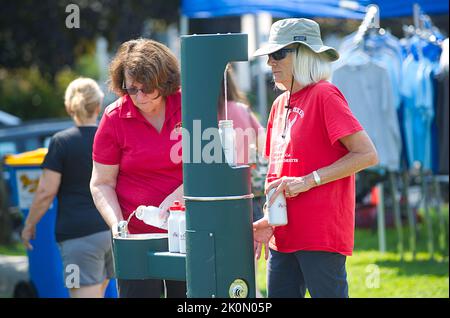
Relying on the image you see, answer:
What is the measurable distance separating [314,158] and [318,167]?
4 cm

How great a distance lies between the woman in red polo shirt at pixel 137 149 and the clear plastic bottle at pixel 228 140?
0.73 metres

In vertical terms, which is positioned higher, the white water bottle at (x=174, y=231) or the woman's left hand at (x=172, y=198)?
the woman's left hand at (x=172, y=198)

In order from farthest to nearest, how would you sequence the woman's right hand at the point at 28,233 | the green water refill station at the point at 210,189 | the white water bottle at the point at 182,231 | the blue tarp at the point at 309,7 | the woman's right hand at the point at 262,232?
the blue tarp at the point at 309,7, the woman's right hand at the point at 28,233, the woman's right hand at the point at 262,232, the white water bottle at the point at 182,231, the green water refill station at the point at 210,189

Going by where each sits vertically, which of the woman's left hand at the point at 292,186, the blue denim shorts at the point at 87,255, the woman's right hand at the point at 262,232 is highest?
the woman's left hand at the point at 292,186

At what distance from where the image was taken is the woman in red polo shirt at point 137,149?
4.14 m

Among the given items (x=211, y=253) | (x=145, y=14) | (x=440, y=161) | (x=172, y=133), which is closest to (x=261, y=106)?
(x=440, y=161)

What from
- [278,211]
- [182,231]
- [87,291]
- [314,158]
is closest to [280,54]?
[314,158]

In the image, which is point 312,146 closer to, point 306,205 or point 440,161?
point 306,205

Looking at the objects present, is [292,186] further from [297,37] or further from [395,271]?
[395,271]

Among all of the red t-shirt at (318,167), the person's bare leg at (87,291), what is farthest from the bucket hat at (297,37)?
the person's bare leg at (87,291)

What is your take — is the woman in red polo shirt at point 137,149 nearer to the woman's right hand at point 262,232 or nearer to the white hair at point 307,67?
the woman's right hand at point 262,232

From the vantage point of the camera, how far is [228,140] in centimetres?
346

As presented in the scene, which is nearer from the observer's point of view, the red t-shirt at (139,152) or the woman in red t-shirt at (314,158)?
the woman in red t-shirt at (314,158)

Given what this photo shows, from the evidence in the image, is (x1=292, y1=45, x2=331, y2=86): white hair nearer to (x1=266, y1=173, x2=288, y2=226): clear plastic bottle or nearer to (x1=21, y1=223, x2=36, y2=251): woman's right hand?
(x1=266, y1=173, x2=288, y2=226): clear plastic bottle
